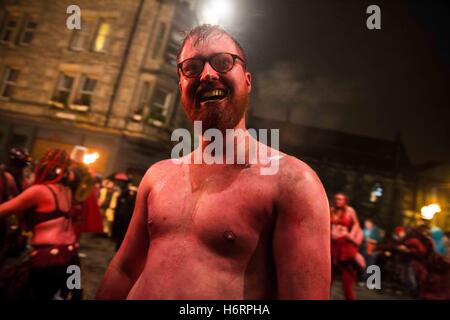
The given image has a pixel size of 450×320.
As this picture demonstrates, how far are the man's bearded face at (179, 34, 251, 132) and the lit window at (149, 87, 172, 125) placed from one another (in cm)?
1497

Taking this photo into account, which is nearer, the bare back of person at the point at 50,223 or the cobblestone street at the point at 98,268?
the bare back of person at the point at 50,223

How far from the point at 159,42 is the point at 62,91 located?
251 inches

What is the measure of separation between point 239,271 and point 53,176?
9.77 feet

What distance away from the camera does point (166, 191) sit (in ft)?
5.17

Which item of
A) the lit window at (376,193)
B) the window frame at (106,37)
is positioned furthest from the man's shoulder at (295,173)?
the lit window at (376,193)

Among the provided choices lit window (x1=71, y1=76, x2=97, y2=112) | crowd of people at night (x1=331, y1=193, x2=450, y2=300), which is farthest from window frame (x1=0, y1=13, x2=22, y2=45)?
crowd of people at night (x1=331, y1=193, x2=450, y2=300)

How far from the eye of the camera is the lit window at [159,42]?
16.5 m

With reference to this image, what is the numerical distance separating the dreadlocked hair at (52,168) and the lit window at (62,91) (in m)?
15.2

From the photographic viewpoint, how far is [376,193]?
32938mm

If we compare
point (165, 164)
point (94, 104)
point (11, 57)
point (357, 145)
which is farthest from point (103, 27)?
point (357, 145)

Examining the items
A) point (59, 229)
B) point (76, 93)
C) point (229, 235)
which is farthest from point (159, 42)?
point (229, 235)

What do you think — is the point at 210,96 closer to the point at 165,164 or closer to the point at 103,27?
the point at 165,164

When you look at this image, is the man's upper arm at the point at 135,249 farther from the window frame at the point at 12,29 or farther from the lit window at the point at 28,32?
the window frame at the point at 12,29
